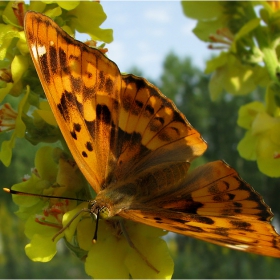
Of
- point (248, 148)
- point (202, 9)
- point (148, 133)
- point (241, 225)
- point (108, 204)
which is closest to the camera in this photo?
point (241, 225)

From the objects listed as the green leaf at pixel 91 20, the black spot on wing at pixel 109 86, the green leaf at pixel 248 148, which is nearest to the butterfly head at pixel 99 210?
the black spot on wing at pixel 109 86

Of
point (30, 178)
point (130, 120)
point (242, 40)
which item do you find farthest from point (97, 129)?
point (242, 40)

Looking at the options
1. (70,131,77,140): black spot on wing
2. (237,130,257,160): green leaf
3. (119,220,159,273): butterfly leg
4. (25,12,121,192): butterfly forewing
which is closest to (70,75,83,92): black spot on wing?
(25,12,121,192): butterfly forewing

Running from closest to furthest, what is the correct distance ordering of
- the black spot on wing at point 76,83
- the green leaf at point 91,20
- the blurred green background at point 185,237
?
1. the black spot on wing at point 76,83
2. the green leaf at point 91,20
3. the blurred green background at point 185,237

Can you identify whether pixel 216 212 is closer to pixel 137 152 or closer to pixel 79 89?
pixel 137 152

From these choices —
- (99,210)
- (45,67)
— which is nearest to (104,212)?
(99,210)

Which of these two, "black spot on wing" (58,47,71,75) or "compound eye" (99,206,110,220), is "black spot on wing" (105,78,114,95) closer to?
"black spot on wing" (58,47,71,75)

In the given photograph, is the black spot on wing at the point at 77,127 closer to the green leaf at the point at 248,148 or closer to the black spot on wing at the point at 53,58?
the black spot on wing at the point at 53,58
